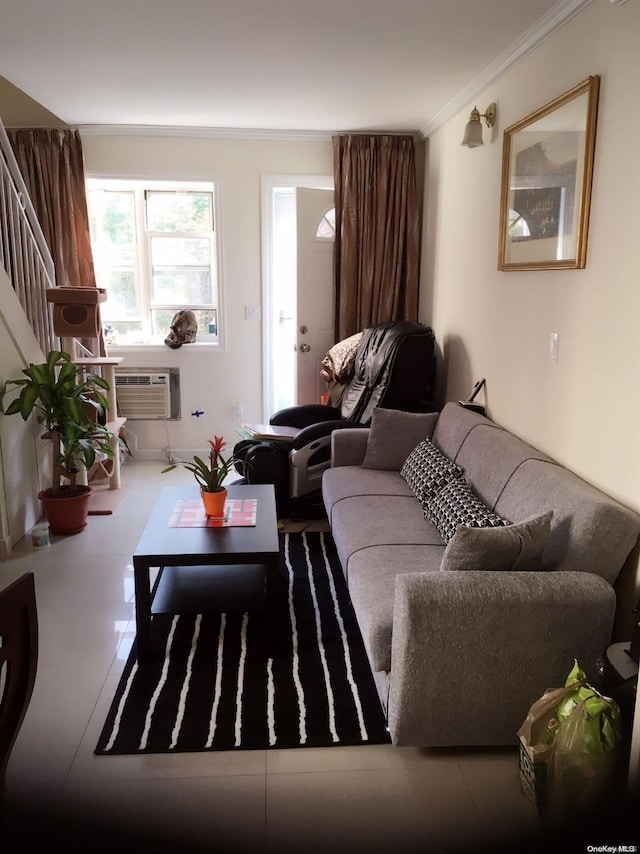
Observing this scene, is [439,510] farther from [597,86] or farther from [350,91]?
[350,91]

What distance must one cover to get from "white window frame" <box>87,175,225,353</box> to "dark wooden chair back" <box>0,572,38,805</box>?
12.8ft

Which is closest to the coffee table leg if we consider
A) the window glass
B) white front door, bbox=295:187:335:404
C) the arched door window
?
white front door, bbox=295:187:335:404

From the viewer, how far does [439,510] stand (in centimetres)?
257

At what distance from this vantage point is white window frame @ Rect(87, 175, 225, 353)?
15.5 ft

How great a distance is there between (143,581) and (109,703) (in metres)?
0.41

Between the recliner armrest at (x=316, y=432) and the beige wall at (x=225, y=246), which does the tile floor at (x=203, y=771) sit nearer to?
the recliner armrest at (x=316, y=432)

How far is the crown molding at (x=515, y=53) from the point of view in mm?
2418

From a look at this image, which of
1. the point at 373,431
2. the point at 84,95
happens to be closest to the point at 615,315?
the point at 373,431

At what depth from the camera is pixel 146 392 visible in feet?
16.2

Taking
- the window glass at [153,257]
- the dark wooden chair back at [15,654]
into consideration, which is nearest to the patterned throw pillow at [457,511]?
the dark wooden chair back at [15,654]

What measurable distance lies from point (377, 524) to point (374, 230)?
2.70 m

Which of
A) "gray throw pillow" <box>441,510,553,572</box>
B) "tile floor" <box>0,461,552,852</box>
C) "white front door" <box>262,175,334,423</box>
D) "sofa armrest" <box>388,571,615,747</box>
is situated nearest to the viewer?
"tile floor" <box>0,461,552,852</box>

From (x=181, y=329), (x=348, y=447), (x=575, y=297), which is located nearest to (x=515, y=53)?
(x=575, y=297)

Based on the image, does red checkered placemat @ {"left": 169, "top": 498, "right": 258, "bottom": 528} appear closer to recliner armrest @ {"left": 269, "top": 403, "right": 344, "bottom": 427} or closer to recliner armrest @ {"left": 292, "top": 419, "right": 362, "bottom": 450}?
recliner armrest @ {"left": 292, "top": 419, "right": 362, "bottom": 450}
